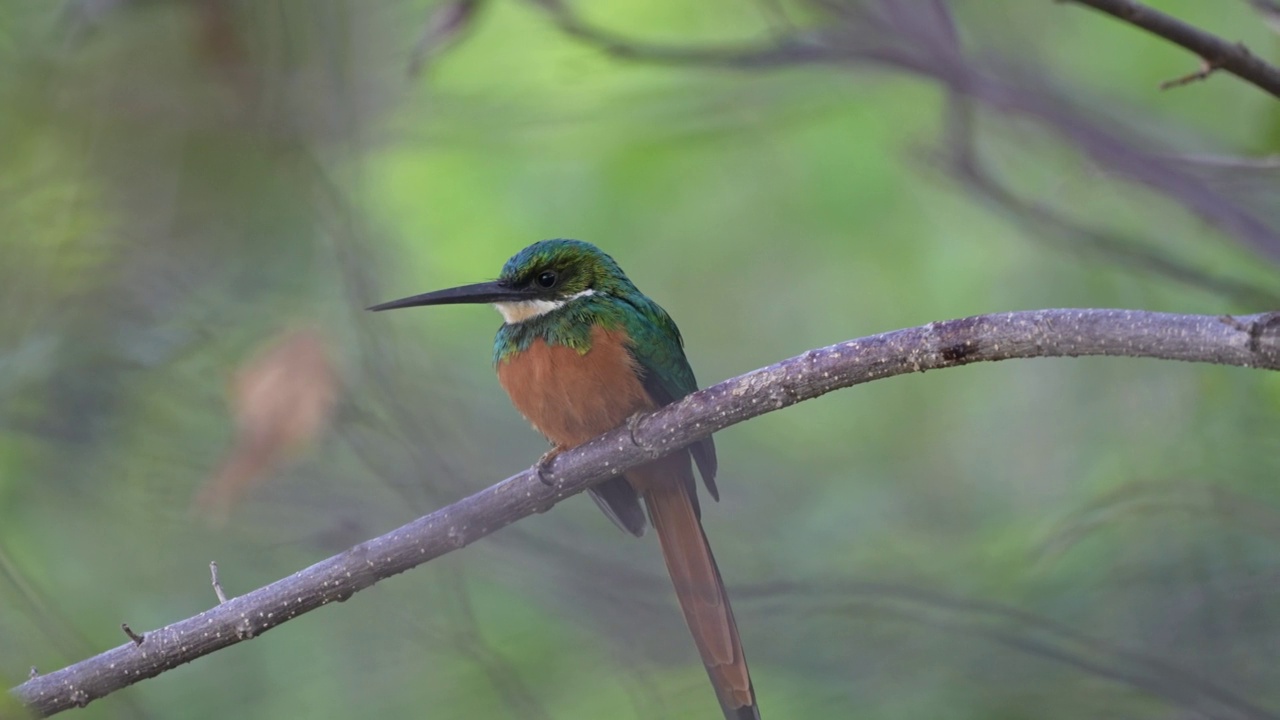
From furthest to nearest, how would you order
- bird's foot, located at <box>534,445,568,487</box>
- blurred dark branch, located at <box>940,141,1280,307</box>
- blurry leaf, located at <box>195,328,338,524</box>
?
blurry leaf, located at <box>195,328,338,524</box>, blurred dark branch, located at <box>940,141,1280,307</box>, bird's foot, located at <box>534,445,568,487</box>

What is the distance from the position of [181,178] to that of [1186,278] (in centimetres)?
293

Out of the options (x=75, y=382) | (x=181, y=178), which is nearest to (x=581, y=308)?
(x=75, y=382)

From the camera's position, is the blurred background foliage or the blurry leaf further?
the blurred background foliage

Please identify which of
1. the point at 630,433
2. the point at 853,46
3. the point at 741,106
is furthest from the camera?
the point at 741,106

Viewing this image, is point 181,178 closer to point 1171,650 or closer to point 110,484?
point 110,484

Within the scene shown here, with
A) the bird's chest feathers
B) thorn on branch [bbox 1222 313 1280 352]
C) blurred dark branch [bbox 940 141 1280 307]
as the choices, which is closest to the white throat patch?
the bird's chest feathers

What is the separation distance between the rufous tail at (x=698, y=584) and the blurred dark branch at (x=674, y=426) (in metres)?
0.40

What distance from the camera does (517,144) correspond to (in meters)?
4.35

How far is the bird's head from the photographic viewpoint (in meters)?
2.77

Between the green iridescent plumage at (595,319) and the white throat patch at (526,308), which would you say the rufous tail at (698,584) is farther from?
the white throat patch at (526,308)

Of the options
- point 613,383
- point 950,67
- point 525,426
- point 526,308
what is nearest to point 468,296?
point 526,308

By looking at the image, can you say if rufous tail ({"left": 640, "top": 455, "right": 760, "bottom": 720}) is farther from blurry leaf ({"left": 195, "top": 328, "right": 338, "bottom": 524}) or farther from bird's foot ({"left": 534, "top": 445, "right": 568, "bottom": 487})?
blurry leaf ({"left": 195, "top": 328, "right": 338, "bottom": 524})

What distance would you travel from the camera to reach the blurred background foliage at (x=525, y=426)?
8.63 ft

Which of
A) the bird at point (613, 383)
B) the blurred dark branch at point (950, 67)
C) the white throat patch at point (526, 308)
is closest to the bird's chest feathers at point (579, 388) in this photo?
the bird at point (613, 383)
